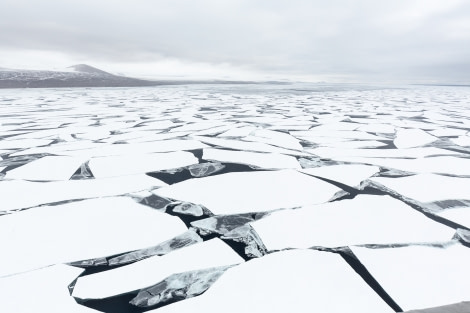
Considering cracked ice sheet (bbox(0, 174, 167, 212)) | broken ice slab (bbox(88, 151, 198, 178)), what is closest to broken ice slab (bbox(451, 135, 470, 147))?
broken ice slab (bbox(88, 151, 198, 178))

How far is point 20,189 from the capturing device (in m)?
2.05

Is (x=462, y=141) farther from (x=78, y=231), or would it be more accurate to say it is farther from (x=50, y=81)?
(x=50, y=81)

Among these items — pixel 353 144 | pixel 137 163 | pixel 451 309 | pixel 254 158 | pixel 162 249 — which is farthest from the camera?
pixel 353 144

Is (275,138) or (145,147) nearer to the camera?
(145,147)

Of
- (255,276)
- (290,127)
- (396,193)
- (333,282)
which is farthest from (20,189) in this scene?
(290,127)

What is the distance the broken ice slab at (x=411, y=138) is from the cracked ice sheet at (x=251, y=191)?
190cm

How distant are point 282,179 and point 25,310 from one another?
1.68 metres

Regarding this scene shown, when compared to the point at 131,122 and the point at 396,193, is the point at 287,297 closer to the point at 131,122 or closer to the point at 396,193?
the point at 396,193

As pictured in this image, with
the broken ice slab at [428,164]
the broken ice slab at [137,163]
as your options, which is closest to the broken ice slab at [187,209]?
the broken ice slab at [137,163]

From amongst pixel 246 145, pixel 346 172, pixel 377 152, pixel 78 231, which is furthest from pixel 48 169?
pixel 377 152

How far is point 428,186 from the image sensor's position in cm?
219

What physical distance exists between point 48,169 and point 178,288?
76.5 inches

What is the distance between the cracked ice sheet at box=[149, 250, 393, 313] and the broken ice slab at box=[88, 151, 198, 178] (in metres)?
1.50

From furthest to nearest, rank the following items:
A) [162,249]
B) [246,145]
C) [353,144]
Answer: [353,144] < [246,145] < [162,249]
